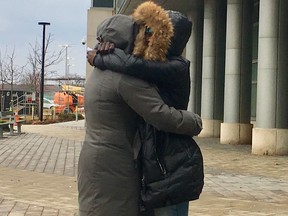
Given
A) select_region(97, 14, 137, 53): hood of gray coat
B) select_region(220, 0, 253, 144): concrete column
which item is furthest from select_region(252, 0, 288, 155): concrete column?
select_region(97, 14, 137, 53): hood of gray coat

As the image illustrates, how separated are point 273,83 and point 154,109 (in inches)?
514

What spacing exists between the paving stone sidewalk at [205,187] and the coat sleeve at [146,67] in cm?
409

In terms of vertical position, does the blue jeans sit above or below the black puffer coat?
below

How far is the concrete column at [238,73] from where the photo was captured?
18.9 meters

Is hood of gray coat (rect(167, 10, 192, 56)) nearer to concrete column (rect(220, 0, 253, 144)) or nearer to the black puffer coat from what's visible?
the black puffer coat

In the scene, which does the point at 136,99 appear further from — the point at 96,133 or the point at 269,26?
the point at 269,26

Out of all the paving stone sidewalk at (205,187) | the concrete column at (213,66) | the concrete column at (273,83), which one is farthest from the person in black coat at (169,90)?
the concrete column at (213,66)

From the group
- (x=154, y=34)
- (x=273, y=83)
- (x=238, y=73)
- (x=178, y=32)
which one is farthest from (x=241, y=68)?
(x=154, y=34)

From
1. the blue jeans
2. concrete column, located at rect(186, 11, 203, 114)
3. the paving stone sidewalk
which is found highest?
concrete column, located at rect(186, 11, 203, 114)

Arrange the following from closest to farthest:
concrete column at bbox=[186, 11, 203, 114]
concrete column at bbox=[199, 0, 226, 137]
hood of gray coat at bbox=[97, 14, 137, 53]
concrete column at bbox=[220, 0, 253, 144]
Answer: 1. hood of gray coat at bbox=[97, 14, 137, 53]
2. concrete column at bbox=[220, 0, 253, 144]
3. concrete column at bbox=[199, 0, 226, 137]
4. concrete column at bbox=[186, 11, 203, 114]

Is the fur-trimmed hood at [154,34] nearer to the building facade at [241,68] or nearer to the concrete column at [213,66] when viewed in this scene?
the building facade at [241,68]

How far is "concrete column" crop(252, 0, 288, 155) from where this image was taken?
1520 centimetres

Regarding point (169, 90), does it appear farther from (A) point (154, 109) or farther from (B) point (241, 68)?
(B) point (241, 68)

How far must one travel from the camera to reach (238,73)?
18891 millimetres
